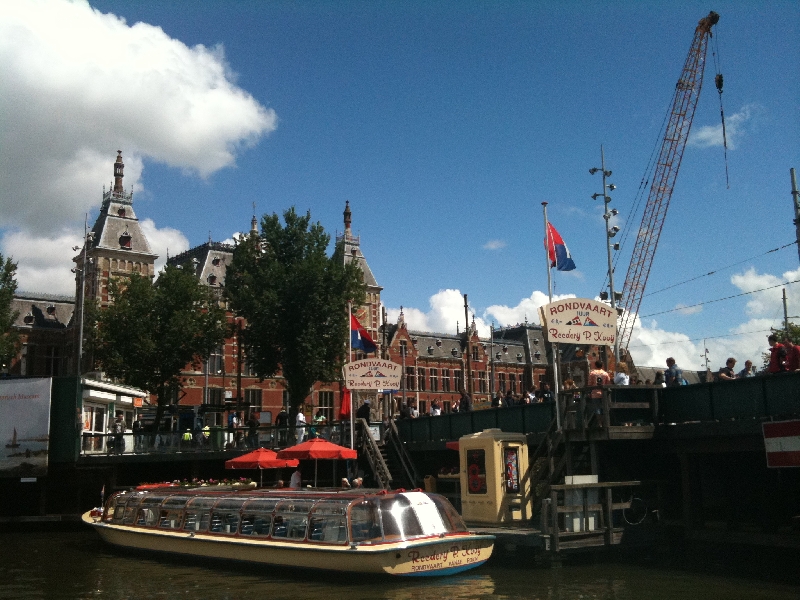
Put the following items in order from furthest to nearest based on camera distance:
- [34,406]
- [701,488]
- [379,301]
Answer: [379,301], [34,406], [701,488]

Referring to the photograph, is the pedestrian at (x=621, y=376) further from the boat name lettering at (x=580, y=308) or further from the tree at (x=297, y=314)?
the tree at (x=297, y=314)

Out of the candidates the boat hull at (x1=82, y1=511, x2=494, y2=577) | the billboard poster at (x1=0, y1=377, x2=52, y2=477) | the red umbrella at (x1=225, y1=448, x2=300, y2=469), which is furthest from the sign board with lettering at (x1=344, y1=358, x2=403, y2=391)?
the billboard poster at (x1=0, y1=377, x2=52, y2=477)

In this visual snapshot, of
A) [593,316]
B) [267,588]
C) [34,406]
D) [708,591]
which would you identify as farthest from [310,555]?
[34,406]

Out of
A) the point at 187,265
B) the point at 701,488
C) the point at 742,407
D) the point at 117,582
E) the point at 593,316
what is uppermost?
the point at 187,265

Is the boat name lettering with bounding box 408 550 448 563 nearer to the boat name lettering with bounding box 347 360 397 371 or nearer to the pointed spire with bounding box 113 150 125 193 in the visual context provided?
the boat name lettering with bounding box 347 360 397 371

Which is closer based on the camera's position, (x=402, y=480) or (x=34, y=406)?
(x=402, y=480)

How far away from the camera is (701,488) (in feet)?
71.7

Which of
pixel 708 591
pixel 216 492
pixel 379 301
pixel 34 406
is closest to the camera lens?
pixel 708 591

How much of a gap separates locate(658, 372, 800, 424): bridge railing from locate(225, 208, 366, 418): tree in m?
28.2

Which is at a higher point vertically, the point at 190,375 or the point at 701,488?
the point at 190,375

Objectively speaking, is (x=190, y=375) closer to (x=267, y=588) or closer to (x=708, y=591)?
(x=267, y=588)

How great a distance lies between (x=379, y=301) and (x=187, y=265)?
26.2 meters

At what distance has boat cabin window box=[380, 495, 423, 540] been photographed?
59.2 ft

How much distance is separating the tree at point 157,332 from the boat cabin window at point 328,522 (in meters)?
30.7
